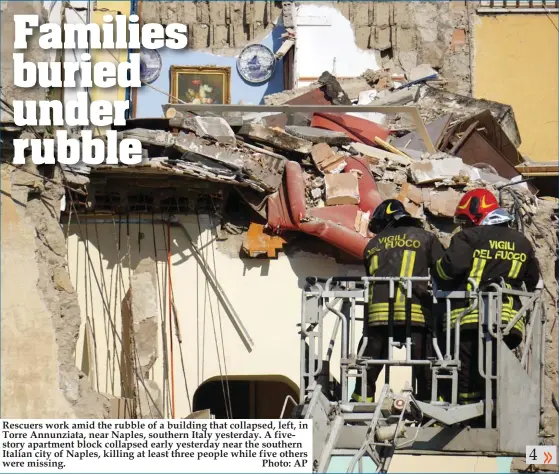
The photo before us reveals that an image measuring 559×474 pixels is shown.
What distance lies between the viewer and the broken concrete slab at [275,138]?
18.5 metres

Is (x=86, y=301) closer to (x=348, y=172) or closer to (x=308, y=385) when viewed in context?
(x=348, y=172)

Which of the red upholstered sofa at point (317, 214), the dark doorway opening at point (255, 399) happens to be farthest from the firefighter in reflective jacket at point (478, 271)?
the dark doorway opening at point (255, 399)

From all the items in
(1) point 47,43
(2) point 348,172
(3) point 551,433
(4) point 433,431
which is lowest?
(3) point 551,433

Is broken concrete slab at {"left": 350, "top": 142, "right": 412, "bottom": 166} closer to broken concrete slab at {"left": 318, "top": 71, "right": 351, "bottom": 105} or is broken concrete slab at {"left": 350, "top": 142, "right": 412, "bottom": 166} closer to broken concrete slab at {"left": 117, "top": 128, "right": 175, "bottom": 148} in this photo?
broken concrete slab at {"left": 117, "top": 128, "right": 175, "bottom": 148}

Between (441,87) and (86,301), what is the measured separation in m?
8.77

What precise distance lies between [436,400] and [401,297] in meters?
0.87

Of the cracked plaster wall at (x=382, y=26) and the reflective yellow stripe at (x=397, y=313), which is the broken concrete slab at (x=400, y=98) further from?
the reflective yellow stripe at (x=397, y=313)

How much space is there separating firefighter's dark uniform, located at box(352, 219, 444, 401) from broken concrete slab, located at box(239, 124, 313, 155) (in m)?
5.91

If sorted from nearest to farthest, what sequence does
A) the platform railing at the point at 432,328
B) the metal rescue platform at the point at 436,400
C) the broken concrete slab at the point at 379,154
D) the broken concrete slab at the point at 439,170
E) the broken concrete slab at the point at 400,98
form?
the metal rescue platform at the point at 436,400 < the platform railing at the point at 432,328 < the broken concrete slab at the point at 439,170 < the broken concrete slab at the point at 379,154 < the broken concrete slab at the point at 400,98

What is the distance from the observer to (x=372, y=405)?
1219cm

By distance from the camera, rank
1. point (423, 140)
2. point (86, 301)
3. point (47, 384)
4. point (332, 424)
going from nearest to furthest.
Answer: point (332, 424) < point (47, 384) < point (86, 301) < point (423, 140)

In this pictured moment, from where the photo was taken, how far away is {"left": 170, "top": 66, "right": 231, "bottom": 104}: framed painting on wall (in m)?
27.6

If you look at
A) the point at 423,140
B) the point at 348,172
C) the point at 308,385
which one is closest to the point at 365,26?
the point at 423,140

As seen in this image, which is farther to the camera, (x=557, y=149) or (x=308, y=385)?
(x=557, y=149)
